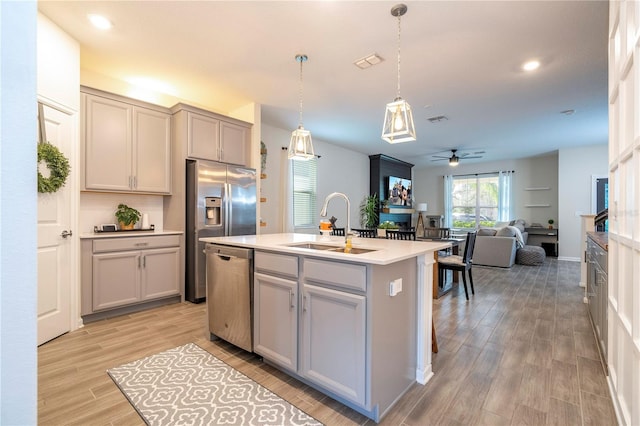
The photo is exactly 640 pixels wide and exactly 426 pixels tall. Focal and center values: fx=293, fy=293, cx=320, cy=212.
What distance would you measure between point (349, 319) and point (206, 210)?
277 cm

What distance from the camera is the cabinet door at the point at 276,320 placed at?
6.46 feet

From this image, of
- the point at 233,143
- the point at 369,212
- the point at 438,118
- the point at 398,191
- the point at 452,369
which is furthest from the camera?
the point at 398,191

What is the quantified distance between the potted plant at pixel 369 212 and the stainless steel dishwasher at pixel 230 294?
18.1 feet

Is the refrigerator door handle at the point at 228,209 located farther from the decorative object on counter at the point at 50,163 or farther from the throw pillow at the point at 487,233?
the throw pillow at the point at 487,233

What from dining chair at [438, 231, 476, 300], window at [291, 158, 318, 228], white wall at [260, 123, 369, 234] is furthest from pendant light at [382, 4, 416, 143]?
window at [291, 158, 318, 228]

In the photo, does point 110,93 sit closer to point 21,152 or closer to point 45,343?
point 45,343

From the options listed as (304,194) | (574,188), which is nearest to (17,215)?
(304,194)

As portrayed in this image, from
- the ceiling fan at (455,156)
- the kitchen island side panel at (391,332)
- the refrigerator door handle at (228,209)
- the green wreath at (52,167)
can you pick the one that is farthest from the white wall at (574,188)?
the green wreath at (52,167)

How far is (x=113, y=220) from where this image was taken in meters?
3.62

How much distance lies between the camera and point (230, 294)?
7.97 ft

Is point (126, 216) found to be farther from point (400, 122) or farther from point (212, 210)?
point (400, 122)

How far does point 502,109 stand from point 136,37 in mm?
4796

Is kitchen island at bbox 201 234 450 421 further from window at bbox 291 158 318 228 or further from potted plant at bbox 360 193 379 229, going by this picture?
Result: potted plant at bbox 360 193 379 229

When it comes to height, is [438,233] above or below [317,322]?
above
